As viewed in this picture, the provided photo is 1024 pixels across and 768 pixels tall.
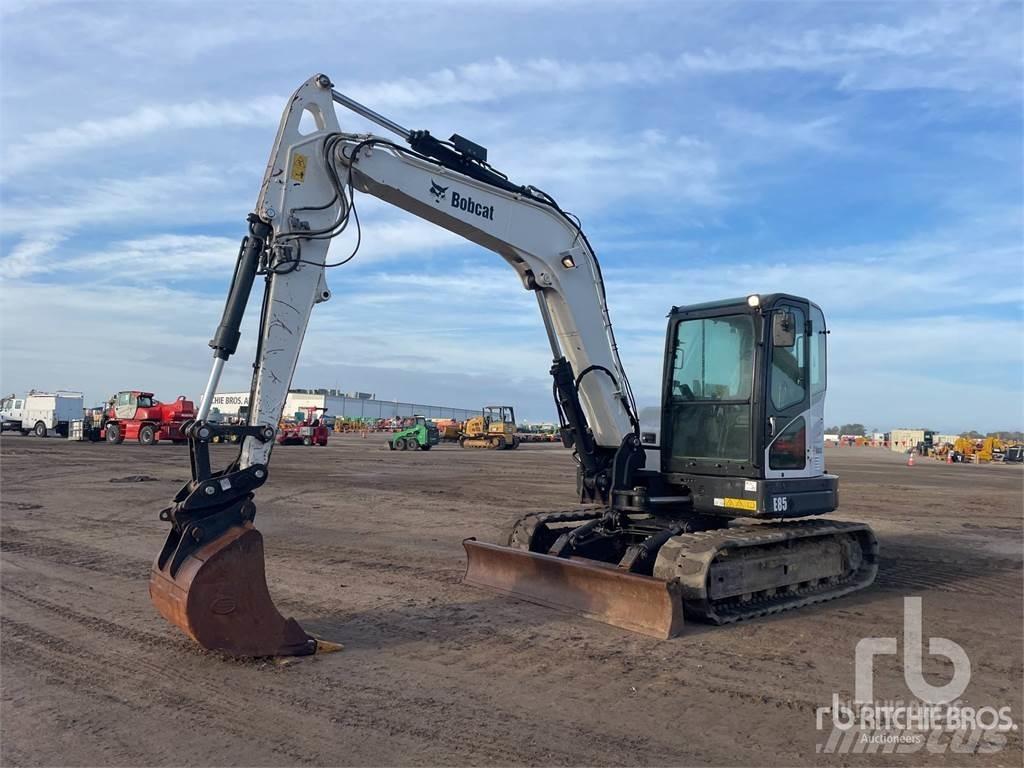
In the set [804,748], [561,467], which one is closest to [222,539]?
[804,748]

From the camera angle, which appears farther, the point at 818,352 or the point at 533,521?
the point at 533,521

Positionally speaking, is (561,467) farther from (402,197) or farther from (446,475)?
(402,197)

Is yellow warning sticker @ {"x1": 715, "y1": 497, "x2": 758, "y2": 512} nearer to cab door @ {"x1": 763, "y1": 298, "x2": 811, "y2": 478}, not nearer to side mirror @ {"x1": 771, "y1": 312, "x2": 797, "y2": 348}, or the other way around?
cab door @ {"x1": 763, "y1": 298, "x2": 811, "y2": 478}

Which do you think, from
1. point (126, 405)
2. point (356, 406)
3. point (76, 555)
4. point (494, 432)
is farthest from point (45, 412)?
point (356, 406)

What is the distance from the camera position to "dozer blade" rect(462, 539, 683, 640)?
22.0ft

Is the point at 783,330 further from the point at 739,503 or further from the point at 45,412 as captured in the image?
the point at 45,412

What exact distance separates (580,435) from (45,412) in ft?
169

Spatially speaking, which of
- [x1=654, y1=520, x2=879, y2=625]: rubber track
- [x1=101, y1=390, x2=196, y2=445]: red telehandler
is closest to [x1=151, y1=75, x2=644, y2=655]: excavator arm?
[x1=654, y1=520, x2=879, y2=625]: rubber track

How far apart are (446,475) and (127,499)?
1069 cm

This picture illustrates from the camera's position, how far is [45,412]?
49.8 meters

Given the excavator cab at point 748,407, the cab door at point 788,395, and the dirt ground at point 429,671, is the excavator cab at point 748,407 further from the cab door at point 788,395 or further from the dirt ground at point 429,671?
the dirt ground at point 429,671

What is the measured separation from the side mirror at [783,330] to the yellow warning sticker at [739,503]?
62.4 inches

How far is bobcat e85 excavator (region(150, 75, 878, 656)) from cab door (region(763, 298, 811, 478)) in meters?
0.02

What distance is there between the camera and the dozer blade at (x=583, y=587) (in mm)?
6703
